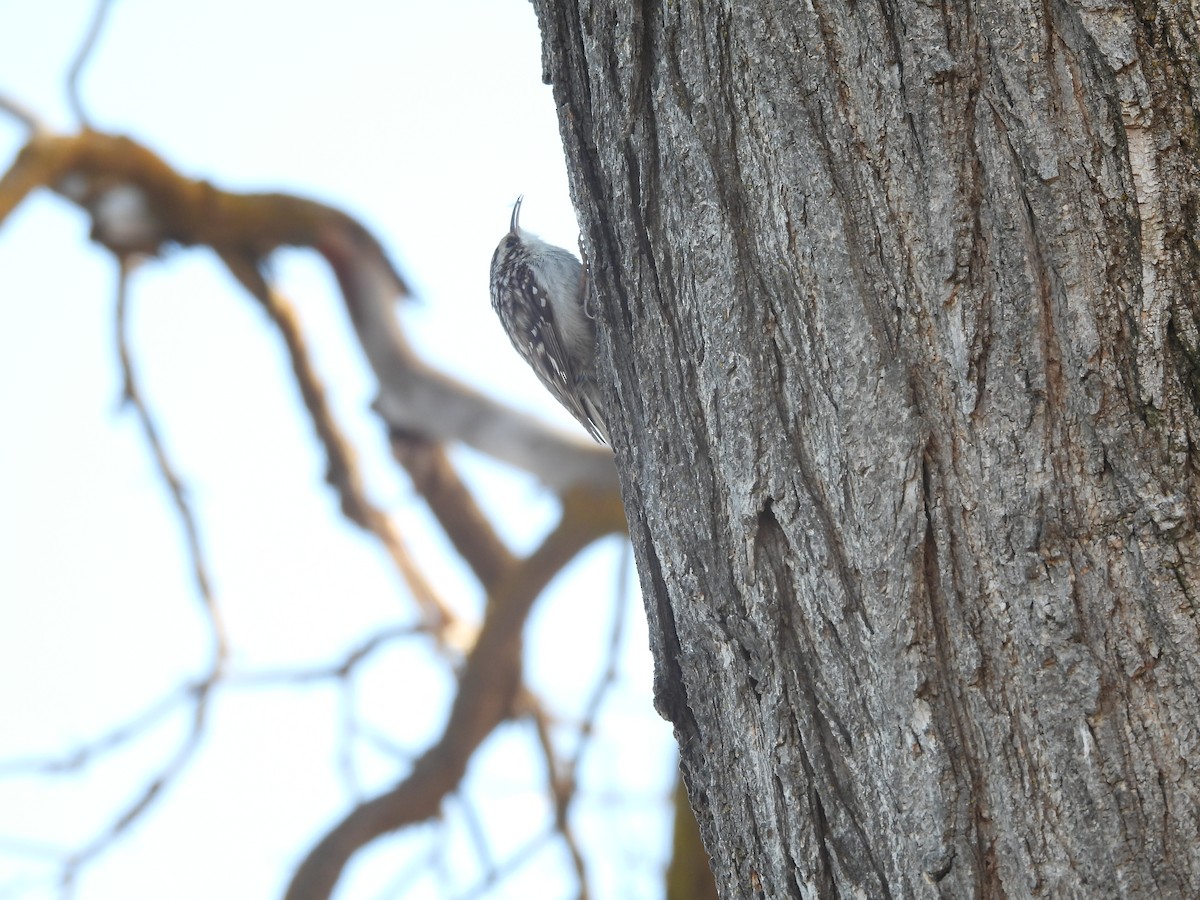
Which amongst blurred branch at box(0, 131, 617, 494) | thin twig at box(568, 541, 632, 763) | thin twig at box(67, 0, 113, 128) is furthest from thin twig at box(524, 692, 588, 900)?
thin twig at box(67, 0, 113, 128)

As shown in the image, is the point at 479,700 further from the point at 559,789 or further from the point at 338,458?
the point at 338,458

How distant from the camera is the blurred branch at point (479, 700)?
4547 mm

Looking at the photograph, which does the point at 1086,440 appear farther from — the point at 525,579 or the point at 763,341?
the point at 525,579

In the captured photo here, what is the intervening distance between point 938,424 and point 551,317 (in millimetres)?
2489

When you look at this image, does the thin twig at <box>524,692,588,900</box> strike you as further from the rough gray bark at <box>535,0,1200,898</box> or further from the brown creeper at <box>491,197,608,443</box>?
the rough gray bark at <box>535,0,1200,898</box>

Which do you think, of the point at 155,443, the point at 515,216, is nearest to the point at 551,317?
the point at 515,216

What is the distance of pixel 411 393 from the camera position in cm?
522

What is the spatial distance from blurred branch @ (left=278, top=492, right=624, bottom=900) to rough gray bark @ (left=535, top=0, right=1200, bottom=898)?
3.11 meters

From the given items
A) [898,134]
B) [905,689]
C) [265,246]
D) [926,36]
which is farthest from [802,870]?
[265,246]

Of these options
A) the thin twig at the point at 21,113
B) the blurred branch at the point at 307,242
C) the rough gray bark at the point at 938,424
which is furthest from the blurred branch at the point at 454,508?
the rough gray bark at the point at 938,424

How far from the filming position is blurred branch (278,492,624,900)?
4.55m

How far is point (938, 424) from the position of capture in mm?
1444

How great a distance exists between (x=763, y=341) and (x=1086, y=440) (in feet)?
1.38

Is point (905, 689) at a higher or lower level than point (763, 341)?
lower
